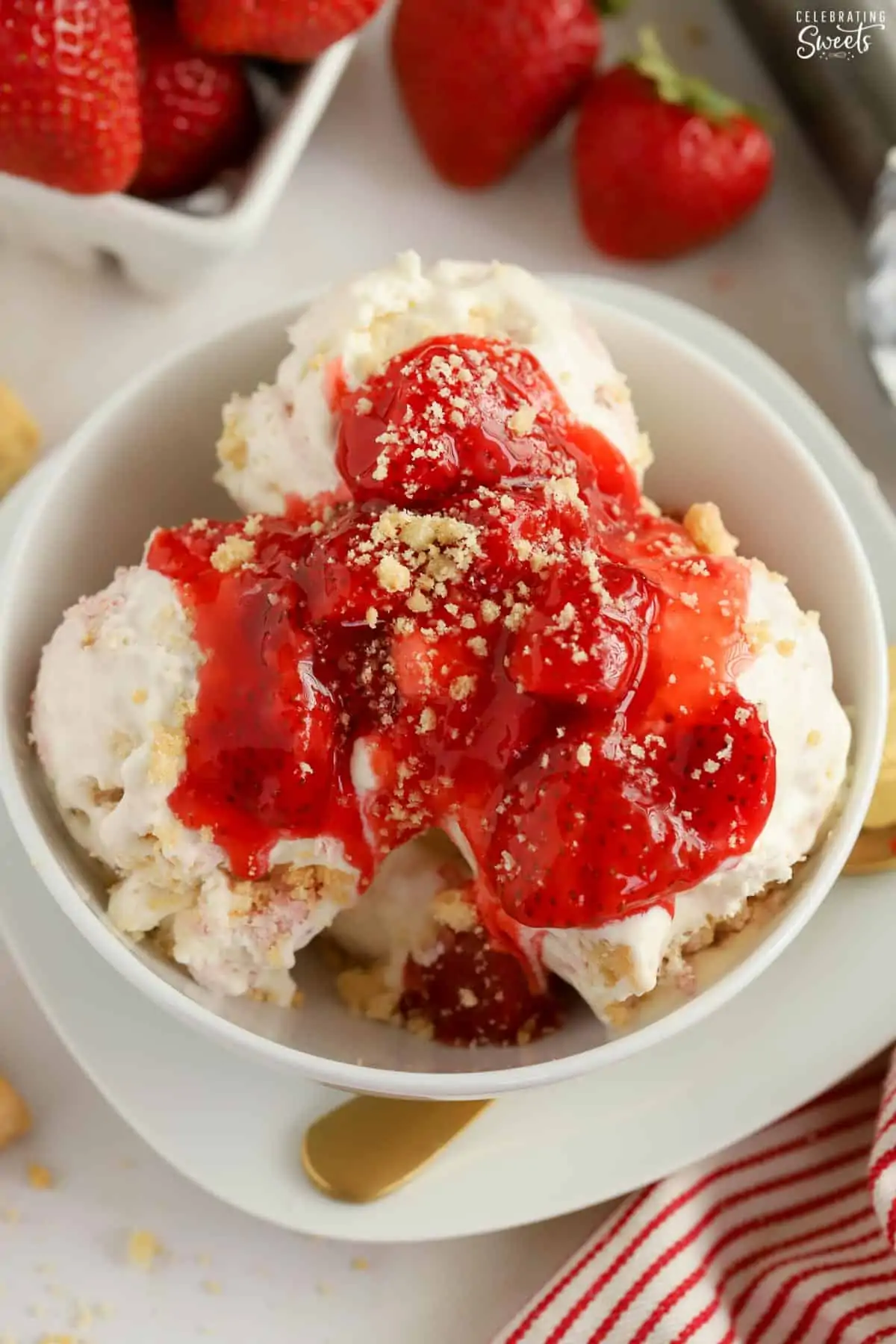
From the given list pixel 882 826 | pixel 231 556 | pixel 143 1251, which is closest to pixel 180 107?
pixel 231 556

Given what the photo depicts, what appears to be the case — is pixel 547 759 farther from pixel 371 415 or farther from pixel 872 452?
pixel 872 452

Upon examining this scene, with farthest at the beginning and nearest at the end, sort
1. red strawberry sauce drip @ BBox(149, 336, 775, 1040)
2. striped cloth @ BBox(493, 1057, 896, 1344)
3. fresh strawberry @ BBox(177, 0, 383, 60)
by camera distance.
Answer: fresh strawberry @ BBox(177, 0, 383, 60)
striped cloth @ BBox(493, 1057, 896, 1344)
red strawberry sauce drip @ BBox(149, 336, 775, 1040)

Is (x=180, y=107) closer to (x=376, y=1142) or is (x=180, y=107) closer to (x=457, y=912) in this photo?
(x=457, y=912)

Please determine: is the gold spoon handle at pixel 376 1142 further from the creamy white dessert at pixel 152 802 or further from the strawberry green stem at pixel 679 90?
the strawberry green stem at pixel 679 90

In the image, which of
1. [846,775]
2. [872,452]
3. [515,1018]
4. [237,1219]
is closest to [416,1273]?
[237,1219]

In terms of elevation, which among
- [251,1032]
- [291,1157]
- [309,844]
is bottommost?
[291,1157]

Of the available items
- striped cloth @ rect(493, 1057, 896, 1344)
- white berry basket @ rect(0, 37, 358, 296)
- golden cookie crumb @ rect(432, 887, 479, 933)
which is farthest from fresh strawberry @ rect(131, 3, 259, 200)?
striped cloth @ rect(493, 1057, 896, 1344)

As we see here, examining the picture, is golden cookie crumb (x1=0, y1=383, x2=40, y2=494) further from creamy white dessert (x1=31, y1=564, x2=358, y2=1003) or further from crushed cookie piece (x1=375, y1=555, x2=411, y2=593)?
crushed cookie piece (x1=375, y1=555, x2=411, y2=593)
